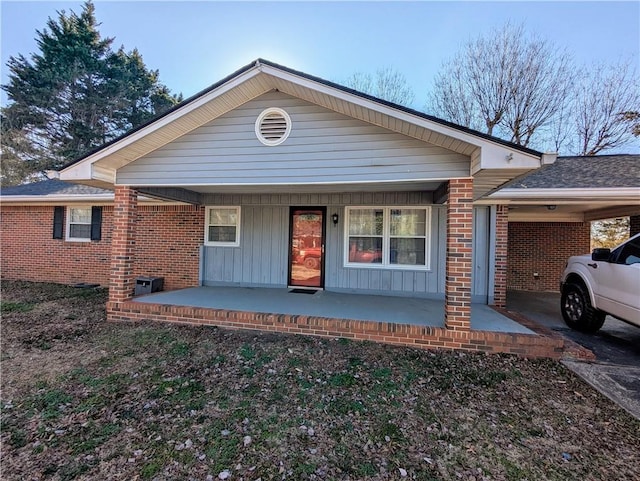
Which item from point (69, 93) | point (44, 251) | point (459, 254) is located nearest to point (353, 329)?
point (459, 254)

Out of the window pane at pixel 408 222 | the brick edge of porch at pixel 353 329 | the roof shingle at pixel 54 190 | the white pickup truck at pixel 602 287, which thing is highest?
the roof shingle at pixel 54 190

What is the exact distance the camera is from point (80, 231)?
8945 mm

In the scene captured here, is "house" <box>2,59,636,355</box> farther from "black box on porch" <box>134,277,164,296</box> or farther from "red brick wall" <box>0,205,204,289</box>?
"black box on porch" <box>134,277,164,296</box>

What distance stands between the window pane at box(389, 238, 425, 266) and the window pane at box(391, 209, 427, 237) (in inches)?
6.2

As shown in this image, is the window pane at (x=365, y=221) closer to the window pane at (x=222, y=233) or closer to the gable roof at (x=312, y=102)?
the gable roof at (x=312, y=102)

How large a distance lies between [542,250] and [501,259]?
4.38 meters

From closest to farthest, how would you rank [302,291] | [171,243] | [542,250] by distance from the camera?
[302,291]
[171,243]
[542,250]

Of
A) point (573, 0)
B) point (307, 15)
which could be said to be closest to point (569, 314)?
point (573, 0)

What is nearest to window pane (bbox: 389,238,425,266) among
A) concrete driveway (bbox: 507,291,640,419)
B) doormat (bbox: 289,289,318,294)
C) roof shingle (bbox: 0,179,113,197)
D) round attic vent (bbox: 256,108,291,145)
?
doormat (bbox: 289,289,318,294)

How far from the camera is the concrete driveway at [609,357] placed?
322cm

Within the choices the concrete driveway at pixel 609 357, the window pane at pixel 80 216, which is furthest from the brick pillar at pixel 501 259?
the window pane at pixel 80 216

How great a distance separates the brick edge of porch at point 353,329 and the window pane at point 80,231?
505cm

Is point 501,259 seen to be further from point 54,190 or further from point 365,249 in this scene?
point 54,190

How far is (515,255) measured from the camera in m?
9.62
